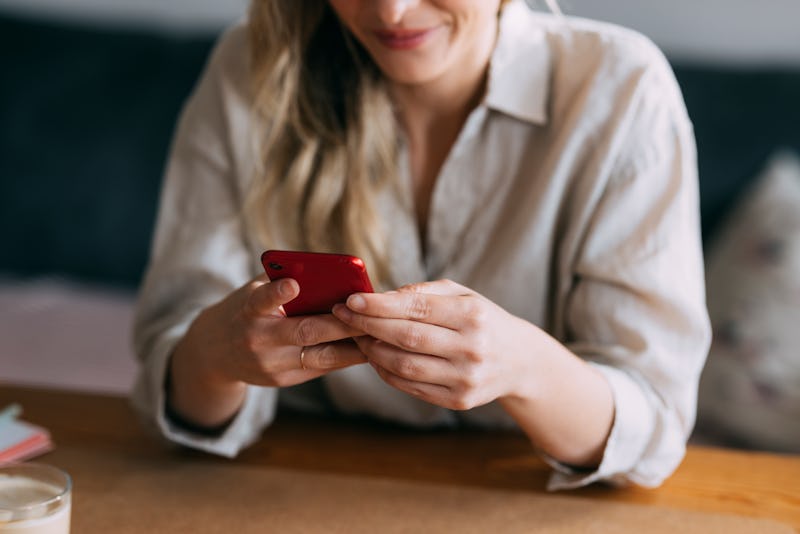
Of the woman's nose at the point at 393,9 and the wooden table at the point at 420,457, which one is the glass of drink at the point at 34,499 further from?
the woman's nose at the point at 393,9

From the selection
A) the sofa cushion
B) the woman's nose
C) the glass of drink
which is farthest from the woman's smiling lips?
the sofa cushion

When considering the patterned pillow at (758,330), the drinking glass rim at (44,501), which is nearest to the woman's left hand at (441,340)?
the drinking glass rim at (44,501)

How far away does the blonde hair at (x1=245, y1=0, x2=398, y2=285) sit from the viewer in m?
1.40

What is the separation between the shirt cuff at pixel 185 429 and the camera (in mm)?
1270

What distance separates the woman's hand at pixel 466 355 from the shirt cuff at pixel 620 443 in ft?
0.16

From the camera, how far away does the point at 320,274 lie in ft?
3.17

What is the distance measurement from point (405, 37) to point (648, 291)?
0.44m

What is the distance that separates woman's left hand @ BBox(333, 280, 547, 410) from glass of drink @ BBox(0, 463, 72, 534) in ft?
1.02

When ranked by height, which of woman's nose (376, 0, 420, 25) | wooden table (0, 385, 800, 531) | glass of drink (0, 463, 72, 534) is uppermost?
woman's nose (376, 0, 420, 25)

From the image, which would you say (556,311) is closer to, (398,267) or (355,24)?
(398,267)

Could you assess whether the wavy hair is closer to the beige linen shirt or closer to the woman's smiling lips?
the beige linen shirt

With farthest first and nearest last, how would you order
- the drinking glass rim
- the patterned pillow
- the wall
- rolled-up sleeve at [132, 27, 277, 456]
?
the wall, the patterned pillow, rolled-up sleeve at [132, 27, 277, 456], the drinking glass rim

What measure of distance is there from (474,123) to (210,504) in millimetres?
617

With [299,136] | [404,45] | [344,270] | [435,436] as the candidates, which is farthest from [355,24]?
[435,436]
